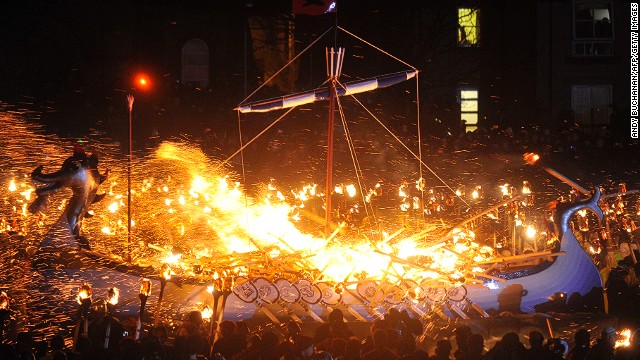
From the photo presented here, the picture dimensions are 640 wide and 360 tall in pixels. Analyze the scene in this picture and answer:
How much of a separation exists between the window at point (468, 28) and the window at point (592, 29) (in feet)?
10.4

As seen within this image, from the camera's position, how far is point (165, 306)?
45.1ft

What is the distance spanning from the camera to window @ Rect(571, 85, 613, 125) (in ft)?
98.9

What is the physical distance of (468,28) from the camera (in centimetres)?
3033

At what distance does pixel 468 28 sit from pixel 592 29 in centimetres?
406

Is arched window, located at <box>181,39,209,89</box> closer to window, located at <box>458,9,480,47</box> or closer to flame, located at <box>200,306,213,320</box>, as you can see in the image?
window, located at <box>458,9,480,47</box>

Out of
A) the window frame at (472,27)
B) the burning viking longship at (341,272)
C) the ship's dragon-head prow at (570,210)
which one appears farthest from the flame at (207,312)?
the window frame at (472,27)

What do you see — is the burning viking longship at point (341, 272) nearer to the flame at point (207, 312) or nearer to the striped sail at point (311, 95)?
the striped sail at point (311, 95)

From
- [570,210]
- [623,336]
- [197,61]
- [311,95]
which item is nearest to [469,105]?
[197,61]

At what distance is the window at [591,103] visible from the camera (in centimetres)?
3014

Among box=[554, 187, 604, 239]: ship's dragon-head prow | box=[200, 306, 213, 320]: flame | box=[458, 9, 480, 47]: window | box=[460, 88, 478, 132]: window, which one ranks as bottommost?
box=[200, 306, 213, 320]: flame

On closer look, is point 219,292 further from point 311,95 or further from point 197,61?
point 197,61

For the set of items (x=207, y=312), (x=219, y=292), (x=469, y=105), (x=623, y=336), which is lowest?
(x=623, y=336)

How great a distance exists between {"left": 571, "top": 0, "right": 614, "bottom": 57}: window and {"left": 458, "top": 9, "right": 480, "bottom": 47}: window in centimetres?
316

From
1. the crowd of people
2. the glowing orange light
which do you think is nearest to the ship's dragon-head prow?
the crowd of people
